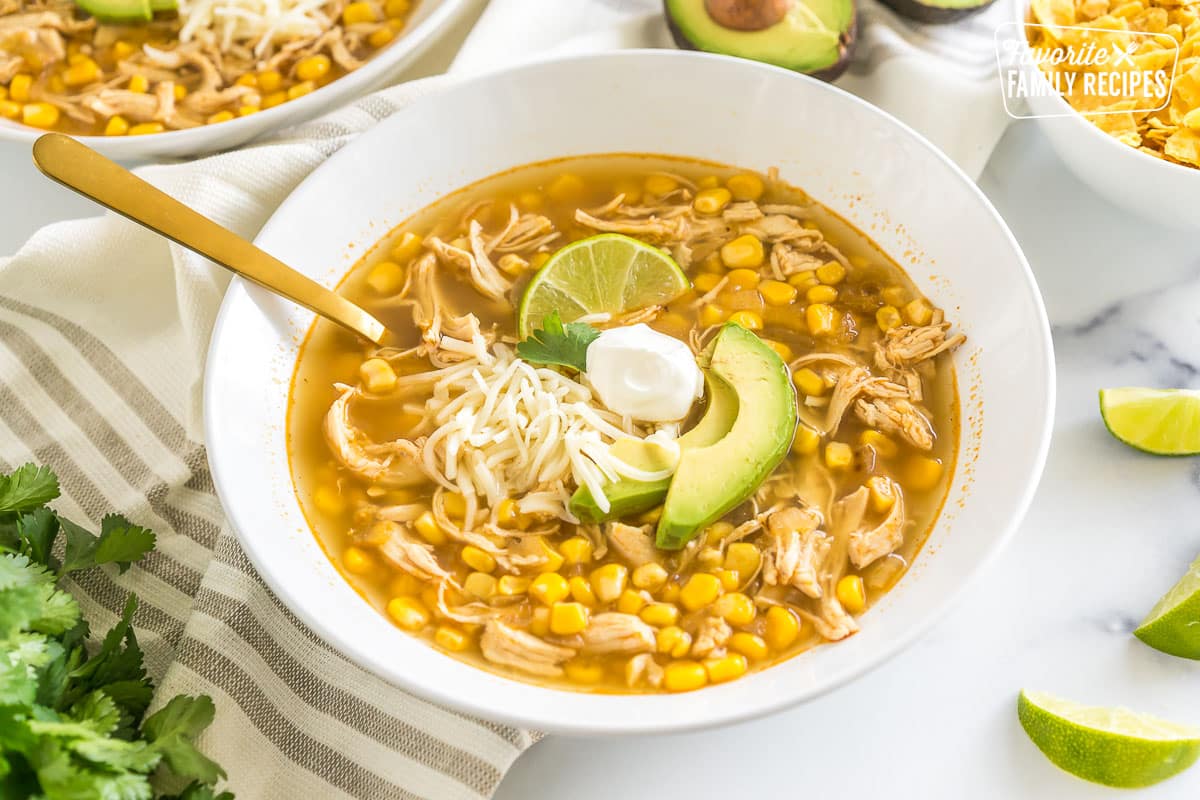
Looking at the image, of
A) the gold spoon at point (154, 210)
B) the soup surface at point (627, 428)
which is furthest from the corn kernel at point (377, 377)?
the gold spoon at point (154, 210)

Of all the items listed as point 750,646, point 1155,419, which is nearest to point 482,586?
point 750,646

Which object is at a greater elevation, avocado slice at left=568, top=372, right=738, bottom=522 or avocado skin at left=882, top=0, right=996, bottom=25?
avocado skin at left=882, top=0, right=996, bottom=25

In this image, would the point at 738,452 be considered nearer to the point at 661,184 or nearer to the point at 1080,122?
the point at 661,184

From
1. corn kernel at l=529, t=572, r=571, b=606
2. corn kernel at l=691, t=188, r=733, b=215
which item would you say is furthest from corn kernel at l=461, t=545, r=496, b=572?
corn kernel at l=691, t=188, r=733, b=215

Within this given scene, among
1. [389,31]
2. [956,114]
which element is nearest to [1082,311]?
[956,114]

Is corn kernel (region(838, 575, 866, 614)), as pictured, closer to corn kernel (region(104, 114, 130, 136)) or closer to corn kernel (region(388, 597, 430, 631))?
corn kernel (region(388, 597, 430, 631))
